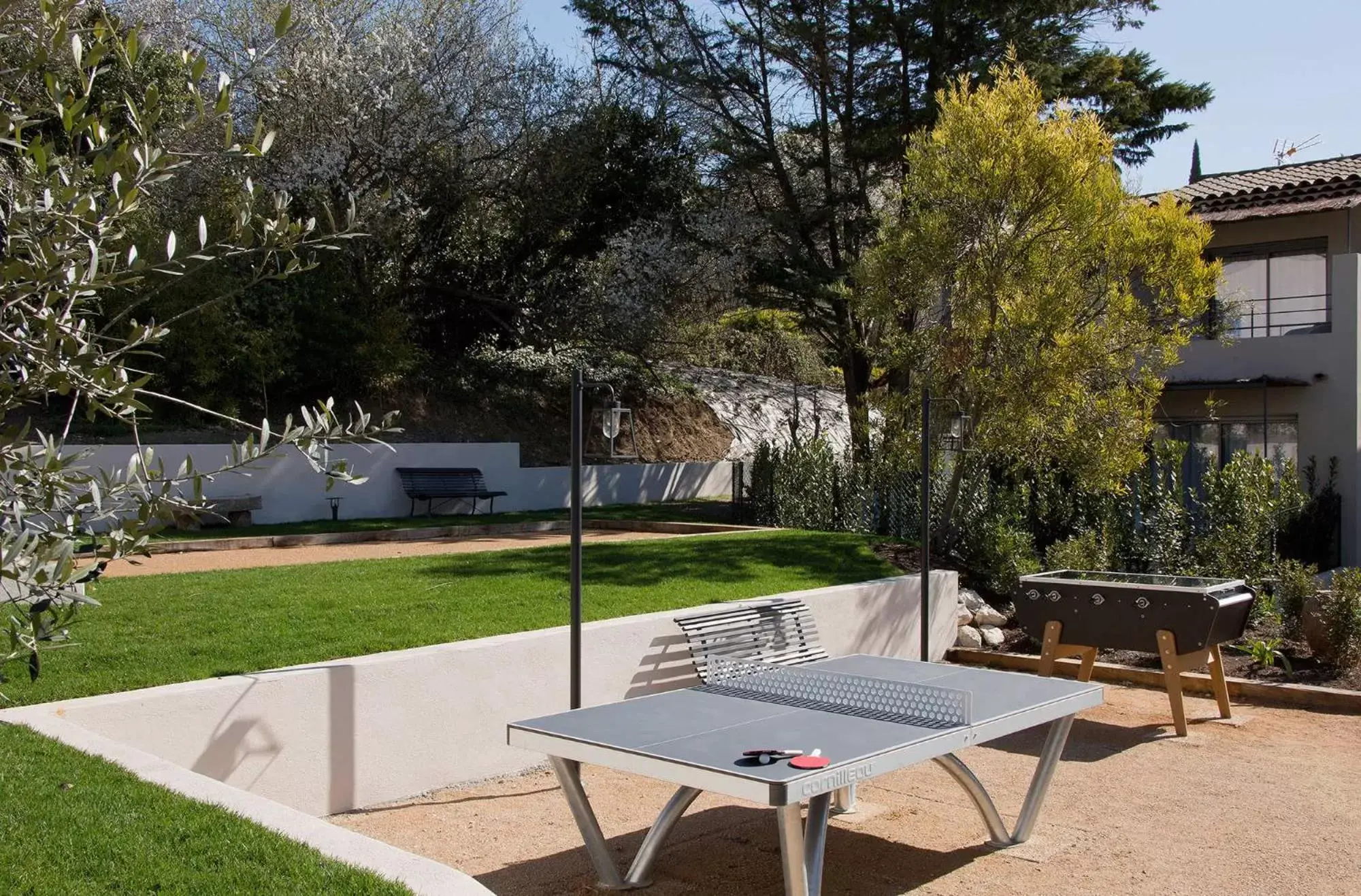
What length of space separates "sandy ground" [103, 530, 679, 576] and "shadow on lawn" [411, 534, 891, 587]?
97cm

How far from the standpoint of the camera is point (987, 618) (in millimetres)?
11375

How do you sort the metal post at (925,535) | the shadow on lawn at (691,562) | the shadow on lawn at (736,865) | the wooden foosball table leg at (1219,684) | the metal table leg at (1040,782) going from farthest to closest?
the shadow on lawn at (691,562) → the metal post at (925,535) → the wooden foosball table leg at (1219,684) → the metal table leg at (1040,782) → the shadow on lawn at (736,865)

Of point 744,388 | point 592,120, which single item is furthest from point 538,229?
point 744,388

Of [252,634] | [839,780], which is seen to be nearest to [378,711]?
[252,634]

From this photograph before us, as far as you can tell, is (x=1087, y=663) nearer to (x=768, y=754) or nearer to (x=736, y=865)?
(x=736, y=865)

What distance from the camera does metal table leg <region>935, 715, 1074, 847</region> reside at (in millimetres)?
5762

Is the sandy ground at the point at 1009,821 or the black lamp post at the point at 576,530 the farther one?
the black lamp post at the point at 576,530

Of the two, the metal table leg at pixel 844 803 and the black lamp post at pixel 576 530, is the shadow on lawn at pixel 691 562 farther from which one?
the metal table leg at pixel 844 803

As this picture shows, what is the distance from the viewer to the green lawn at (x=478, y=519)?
15.5m

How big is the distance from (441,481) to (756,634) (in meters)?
12.3

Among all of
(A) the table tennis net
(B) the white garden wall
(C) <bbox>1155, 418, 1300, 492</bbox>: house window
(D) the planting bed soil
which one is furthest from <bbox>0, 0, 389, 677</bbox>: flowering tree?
(C) <bbox>1155, 418, 1300, 492</bbox>: house window

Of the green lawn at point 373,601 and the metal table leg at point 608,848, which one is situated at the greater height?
the green lawn at point 373,601

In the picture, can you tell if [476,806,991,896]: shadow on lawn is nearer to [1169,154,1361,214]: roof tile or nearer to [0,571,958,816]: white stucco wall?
[0,571,958,816]: white stucco wall

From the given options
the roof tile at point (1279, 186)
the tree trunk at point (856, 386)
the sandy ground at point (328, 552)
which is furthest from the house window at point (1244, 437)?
the sandy ground at point (328, 552)
